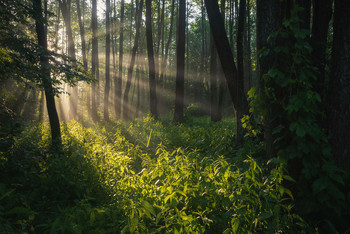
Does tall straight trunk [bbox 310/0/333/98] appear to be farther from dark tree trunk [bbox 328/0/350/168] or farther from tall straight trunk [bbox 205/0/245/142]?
tall straight trunk [bbox 205/0/245/142]

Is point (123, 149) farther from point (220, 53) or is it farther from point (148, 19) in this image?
point (148, 19)

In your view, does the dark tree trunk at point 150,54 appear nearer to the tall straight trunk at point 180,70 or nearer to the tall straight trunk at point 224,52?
the tall straight trunk at point 180,70

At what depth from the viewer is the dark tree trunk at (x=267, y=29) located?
3.02m

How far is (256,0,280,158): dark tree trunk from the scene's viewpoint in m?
3.02

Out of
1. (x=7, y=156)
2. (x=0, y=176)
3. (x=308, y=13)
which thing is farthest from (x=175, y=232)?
(x=7, y=156)

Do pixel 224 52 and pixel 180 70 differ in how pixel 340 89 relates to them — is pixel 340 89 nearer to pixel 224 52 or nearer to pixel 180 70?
pixel 224 52

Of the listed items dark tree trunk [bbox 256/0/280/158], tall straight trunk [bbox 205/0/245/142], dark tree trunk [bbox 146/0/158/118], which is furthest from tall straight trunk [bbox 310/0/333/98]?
dark tree trunk [bbox 146/0/158/118]

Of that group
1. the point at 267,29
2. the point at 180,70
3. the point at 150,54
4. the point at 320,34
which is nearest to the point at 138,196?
the point at 267,29

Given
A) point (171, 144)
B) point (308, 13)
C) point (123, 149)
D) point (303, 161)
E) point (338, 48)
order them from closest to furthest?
point (303, 161) → point (338, 48) → point (308, 13) → point (123, 149) → point (171, 144)

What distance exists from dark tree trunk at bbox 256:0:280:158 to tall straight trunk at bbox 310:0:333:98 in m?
0.61

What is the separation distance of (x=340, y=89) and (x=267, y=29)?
1.22 meters

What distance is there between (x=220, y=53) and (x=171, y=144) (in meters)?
3.48

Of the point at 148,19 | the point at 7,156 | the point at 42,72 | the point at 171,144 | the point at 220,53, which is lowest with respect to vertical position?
the point at 171,144

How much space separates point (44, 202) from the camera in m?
3.75
